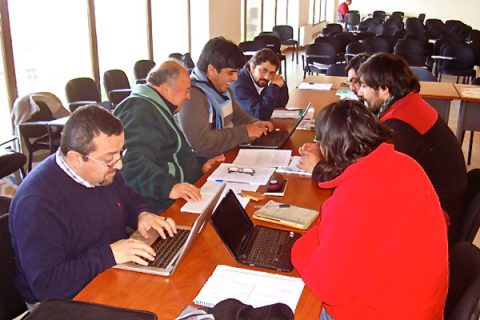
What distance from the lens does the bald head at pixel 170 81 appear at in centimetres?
241

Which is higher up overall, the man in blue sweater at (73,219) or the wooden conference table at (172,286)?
the man in blue sweater at (73,219)

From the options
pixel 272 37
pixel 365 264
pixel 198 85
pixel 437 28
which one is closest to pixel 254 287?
pixel 365 264

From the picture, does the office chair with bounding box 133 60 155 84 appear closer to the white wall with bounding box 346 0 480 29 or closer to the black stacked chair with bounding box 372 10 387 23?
the black stacked chair with bounding box 372 10 387 23

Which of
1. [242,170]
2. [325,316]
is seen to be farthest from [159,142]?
[325,316]

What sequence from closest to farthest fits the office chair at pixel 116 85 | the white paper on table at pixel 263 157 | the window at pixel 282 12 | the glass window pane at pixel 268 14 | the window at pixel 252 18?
the white paper on table at pixel 263 157
the office chair at pixel 116 85
the window at pixel 252 18
the glass window pane at pixel 268 14
the window at pixel 282 12

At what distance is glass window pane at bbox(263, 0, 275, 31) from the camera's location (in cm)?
1240

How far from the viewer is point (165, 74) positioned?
7.90 feet

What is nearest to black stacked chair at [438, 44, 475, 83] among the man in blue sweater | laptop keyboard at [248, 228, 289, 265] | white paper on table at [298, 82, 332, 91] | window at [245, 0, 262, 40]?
white paper on table at [298, 82, 332, 91]

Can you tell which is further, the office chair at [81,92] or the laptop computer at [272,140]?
the office chair at [81,92]

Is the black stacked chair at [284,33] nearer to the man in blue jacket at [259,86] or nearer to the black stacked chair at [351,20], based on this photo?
the black stacked chair at [351,20]

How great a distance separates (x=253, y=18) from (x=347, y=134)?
10548mm

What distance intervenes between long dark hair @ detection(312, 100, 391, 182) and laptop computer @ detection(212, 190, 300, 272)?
371mm

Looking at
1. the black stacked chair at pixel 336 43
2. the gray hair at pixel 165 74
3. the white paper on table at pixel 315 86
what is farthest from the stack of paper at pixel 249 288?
the black stacked chair at pixel 336 43

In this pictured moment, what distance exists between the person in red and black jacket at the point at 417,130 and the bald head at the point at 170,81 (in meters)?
0.95
